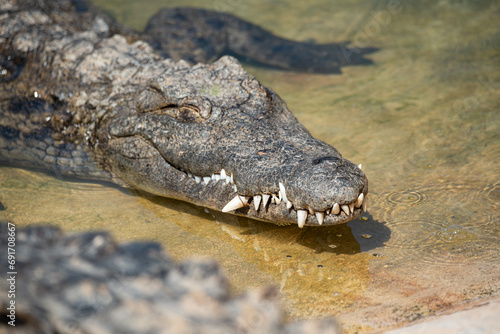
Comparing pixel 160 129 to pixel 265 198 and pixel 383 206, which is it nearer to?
pixel 265 198

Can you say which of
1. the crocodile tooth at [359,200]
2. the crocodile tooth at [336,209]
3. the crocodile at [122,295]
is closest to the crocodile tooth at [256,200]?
the crocodile tooth at [336,209]

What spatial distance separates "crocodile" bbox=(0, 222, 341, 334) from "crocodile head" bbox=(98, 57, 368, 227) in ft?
4.28

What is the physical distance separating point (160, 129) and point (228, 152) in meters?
0.79

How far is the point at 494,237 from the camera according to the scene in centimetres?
335

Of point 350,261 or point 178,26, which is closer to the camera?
point 350,261

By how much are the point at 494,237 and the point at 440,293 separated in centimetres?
85

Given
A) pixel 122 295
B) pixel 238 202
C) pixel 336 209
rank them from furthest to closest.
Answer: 1. pixel 238 202
2. pixel 336 209
3. pixel 122 295

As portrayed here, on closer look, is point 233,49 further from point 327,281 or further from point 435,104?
point 327,281

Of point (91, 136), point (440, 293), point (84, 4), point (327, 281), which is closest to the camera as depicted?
point (440, 293)

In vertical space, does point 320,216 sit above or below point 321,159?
below

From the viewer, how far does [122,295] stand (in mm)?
1724

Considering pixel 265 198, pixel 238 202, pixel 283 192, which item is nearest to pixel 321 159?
pixel 283 192

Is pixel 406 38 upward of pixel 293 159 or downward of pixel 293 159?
upward

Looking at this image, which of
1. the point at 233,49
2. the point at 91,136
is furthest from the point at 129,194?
the point at 233,49
